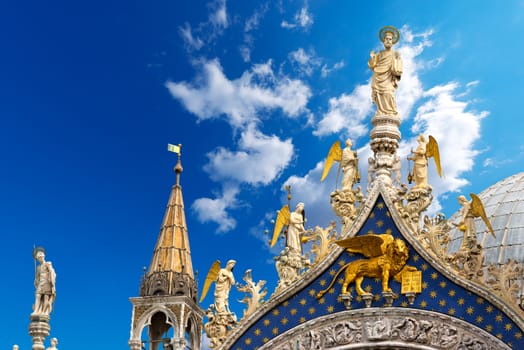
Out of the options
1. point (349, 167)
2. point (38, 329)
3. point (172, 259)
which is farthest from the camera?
point (172, 259)

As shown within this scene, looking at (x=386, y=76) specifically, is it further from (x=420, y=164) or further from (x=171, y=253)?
(x=171, y=253)

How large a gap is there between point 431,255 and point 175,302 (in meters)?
6.74

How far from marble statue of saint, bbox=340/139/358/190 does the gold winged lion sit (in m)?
1.95

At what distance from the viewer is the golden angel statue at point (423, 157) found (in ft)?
80.9

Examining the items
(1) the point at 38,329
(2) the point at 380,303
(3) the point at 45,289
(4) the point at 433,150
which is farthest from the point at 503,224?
(1) the point at 38,329

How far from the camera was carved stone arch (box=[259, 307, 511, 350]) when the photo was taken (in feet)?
73.7

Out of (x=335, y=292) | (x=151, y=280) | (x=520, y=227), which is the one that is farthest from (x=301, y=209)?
(x=520, y=227)

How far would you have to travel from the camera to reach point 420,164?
24.8 metres

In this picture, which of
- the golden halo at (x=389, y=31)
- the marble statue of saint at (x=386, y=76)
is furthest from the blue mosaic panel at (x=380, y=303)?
the golden halo at (x=389, y=31)

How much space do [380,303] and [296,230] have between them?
3.07 meters

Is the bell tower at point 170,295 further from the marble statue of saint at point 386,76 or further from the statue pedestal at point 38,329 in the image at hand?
the marble statue of saint at point 386,76

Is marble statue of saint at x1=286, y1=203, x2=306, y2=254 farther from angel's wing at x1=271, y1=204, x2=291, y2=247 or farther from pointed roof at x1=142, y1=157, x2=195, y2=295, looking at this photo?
pointed roof at x1=142, y1=157, x2=195, y2=295

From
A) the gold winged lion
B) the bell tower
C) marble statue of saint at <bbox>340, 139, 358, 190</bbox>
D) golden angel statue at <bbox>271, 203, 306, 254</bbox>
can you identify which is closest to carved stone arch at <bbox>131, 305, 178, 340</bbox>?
the bell tower

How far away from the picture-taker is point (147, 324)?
85.4 feet
